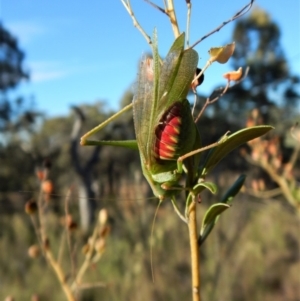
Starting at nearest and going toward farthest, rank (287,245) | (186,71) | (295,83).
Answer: (186,71) < (287,245) < (295,83)

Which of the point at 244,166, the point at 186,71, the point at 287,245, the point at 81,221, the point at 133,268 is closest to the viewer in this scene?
the point at 186,71

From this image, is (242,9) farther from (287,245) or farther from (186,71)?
(287,245)

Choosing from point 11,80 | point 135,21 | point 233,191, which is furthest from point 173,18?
point 11,80

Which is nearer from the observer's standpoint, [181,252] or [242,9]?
[242,9]

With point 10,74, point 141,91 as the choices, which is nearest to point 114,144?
point 141,91

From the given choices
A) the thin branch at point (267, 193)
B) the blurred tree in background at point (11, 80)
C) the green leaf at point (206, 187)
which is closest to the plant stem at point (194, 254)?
the green leaf at point (206, 187)

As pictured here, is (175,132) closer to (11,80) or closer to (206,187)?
(206,187)

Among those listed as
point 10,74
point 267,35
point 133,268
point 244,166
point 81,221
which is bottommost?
point 133,268

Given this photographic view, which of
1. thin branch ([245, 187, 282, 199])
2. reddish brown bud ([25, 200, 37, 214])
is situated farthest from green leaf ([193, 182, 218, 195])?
thin branch ([245, 187, 282, 199])
